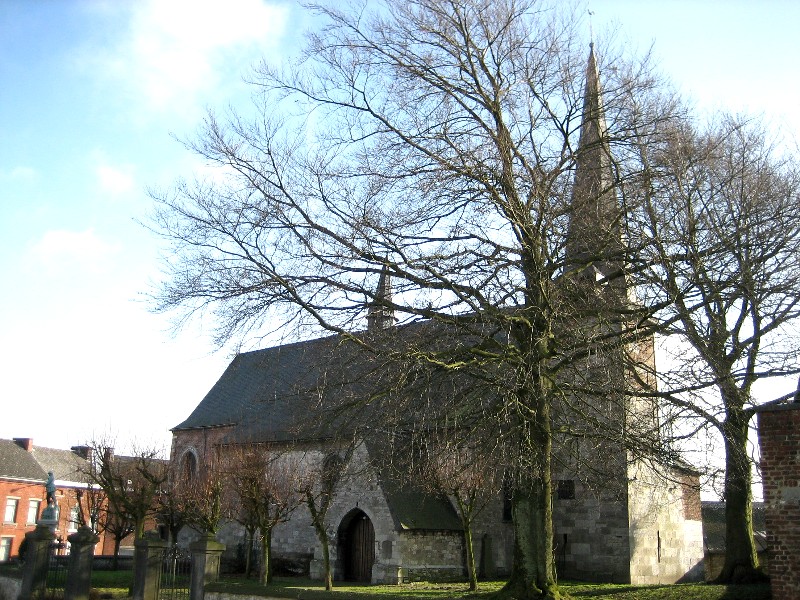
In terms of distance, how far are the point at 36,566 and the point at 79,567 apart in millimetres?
2220

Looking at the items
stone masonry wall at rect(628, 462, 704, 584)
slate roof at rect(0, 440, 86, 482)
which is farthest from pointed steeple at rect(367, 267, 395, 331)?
slate roof at rect(0, 440, 86, 482)

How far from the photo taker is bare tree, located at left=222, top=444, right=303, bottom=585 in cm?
2152

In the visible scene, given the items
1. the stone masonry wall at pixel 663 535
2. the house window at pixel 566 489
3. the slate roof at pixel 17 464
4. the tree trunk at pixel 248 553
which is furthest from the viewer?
the slate roof at pixel 17 464

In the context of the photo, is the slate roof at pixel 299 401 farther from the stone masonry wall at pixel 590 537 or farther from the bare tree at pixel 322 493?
the stone masonry wall at pixel 590 537

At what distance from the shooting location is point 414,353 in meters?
10.4

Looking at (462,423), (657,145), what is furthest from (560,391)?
(657,145)

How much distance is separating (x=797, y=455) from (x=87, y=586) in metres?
13.6

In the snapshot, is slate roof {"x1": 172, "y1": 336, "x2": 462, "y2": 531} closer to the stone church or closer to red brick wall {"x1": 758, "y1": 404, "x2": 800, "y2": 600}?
the stone church

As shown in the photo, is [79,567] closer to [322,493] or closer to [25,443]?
[322,493]

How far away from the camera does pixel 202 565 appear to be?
1369 cm

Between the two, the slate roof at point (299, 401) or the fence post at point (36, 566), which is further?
the fence post at point (36, 566)

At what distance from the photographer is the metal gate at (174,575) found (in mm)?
14773

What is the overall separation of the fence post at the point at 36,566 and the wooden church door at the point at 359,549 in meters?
9.73

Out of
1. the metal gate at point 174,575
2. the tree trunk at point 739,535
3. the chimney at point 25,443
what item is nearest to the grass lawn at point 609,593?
the tree trunk at point 739,535
